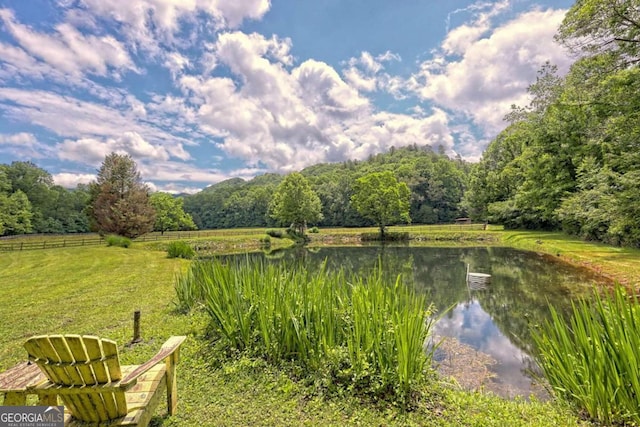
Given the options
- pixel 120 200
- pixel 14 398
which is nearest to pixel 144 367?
pixel 14 398

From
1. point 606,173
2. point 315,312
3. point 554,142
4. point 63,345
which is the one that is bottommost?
point 315,312

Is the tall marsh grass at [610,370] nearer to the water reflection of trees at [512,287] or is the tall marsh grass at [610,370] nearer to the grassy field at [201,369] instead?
the grassy field at [201,369]

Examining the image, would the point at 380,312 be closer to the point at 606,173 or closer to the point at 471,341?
the point at 471,341

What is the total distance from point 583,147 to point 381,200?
21.8m

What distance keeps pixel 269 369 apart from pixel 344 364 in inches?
41.5

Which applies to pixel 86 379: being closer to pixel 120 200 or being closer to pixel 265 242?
pixel 120 200

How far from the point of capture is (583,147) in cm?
2444

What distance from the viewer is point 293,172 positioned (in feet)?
150

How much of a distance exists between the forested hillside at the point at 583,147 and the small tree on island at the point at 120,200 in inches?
1279

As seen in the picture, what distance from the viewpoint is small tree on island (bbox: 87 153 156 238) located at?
28.8 metres

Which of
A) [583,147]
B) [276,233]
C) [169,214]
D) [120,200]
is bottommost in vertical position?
[276,233]

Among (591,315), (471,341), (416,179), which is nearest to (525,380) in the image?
(471,341)

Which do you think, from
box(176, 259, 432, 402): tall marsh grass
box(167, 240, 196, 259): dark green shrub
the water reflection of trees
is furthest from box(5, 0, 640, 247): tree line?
box(176, 259, 432, 402): tall marsh grass

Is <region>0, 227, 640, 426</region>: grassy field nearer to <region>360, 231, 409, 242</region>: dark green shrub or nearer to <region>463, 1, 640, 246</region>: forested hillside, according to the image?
<region>463, 1, 640, 246</region>: forested hillside
